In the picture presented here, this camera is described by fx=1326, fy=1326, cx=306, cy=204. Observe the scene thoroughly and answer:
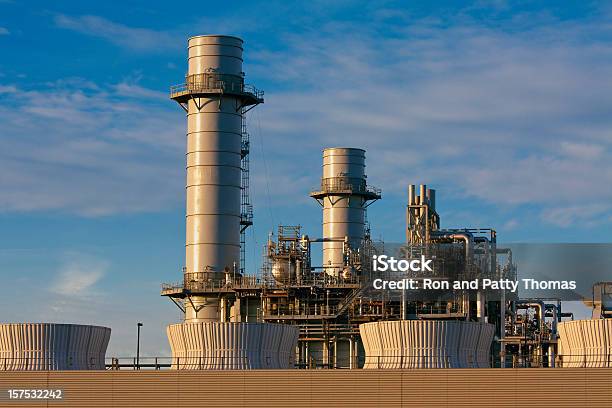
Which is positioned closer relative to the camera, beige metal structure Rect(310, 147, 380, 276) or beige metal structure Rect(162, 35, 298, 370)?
beige metal structure Rect(162, 35, 298, 370)

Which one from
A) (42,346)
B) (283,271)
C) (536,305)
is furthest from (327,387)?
(536,305)

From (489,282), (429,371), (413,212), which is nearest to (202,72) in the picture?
(413,212)

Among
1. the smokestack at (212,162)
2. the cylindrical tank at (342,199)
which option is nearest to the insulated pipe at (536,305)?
the smokestack at (212,162)

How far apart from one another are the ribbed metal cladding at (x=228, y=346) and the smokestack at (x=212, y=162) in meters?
25.0

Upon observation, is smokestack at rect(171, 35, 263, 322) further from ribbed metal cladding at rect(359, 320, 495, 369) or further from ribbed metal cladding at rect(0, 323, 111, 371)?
ribbed metal cladding at rect(359, 320, 495, 369)

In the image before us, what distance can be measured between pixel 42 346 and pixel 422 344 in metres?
18.7

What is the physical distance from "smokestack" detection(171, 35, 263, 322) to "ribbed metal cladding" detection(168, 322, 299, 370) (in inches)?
986

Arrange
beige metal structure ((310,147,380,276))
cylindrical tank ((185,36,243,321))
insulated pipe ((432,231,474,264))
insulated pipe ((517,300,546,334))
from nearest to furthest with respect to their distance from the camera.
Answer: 1. insulated pipe ((432,231,474,264))
2. insulated pipe ((517,300,546,334))
3. cylindrical tank ((185,36,243,321))
4. beige metal structure ((310,147,380,276))

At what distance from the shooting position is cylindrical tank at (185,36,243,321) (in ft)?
294

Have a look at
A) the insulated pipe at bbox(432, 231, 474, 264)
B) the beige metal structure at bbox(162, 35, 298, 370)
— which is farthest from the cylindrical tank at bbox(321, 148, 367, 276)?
the insulated pipe at bbox(432, 231, 474, 264)

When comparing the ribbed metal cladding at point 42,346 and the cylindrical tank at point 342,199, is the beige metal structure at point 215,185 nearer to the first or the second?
the cylindrical tank at point 342,199

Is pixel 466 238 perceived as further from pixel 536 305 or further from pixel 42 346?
pixel 42 346

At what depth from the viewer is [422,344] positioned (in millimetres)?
61500

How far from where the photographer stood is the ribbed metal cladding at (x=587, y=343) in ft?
199
